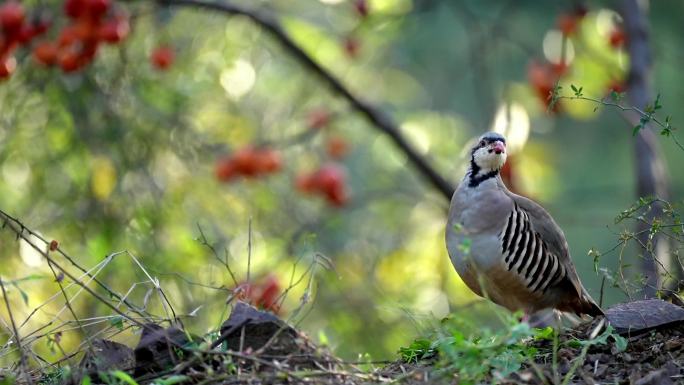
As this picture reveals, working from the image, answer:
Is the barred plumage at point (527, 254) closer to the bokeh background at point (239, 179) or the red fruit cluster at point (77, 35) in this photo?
the bokeh background at point (239, 179)

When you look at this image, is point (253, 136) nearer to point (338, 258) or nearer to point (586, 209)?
point (338, 258)

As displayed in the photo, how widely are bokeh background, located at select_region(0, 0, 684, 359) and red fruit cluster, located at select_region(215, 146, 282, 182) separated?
322mm

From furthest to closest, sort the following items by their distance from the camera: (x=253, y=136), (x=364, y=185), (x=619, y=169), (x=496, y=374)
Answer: (x=619, y=169) < (x=364, y=185) < (x=253, y=136) < (x=496, y=374)

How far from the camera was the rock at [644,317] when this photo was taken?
3.76m

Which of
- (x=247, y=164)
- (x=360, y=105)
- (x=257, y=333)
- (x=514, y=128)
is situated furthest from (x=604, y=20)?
(x=257, y=333)

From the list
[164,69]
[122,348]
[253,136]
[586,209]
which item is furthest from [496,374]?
[586,209]

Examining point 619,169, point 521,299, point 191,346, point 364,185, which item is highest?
point 619,169

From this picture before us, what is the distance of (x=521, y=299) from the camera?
481 centimetres

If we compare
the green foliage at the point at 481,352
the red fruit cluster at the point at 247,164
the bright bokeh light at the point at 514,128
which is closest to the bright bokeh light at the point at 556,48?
the bright bokeh light at the point at 514,128

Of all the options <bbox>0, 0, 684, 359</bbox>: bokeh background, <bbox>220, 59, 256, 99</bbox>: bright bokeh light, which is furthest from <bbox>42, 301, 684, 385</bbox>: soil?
<bbox>220, 59, 256, 99</bbox>: bright bokeh light

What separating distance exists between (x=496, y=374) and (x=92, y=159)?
4.63 metres

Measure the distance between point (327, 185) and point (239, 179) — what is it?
552 mm

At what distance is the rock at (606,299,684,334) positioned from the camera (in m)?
3.76

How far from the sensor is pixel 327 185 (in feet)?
24.6
